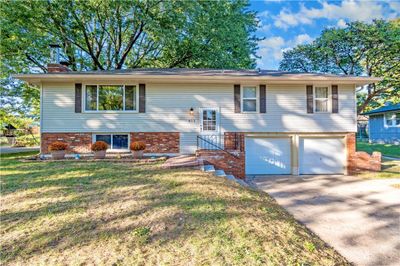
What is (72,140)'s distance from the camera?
9219 millimetres

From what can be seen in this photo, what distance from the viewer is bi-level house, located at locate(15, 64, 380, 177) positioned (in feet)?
30.3

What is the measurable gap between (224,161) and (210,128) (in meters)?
2.04

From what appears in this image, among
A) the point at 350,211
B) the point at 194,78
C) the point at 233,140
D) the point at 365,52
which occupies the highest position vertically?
the point at 365,52

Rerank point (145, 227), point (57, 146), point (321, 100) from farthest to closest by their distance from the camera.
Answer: point (321, 100), point (57, 146), point (145, 227)

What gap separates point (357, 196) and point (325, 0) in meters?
13.8

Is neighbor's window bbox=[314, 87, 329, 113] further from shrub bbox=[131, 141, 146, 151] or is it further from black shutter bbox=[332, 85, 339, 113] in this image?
shrub bbox=[131, 141, 146, 151]

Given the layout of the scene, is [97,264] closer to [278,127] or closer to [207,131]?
[207,131]

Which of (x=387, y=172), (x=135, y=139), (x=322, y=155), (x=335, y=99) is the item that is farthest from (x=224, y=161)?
(x=387, y=172)

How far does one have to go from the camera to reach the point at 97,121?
9367 mm

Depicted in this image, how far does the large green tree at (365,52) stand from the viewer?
15836mm

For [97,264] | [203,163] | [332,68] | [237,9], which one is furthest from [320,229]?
[332,68]

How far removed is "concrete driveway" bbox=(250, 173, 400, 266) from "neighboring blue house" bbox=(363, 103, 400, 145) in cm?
1474

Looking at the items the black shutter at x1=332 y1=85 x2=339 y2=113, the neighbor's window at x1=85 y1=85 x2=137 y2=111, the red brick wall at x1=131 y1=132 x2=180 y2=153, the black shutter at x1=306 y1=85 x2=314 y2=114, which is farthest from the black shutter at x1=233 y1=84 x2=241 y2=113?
the neighbor's window at x1=85 y1=85 x2=137 y2=111

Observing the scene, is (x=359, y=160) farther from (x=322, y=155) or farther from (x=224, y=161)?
(x=224, y=161)
